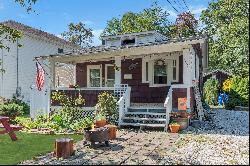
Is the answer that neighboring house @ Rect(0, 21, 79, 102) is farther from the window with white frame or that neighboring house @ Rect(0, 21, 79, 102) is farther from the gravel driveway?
the gravel driveway

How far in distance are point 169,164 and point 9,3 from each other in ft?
26.8

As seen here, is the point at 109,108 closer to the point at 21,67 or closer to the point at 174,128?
the point at 174,128

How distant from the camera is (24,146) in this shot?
10555mm

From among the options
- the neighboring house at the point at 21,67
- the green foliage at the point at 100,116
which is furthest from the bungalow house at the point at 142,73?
the neighboring house at the point at 21,67

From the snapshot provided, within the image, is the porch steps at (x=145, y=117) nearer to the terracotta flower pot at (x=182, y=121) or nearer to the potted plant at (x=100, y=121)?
the terracotta flower pot at (x=182, y=121)

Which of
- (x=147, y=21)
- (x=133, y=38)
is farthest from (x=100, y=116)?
(x=147, y=21)

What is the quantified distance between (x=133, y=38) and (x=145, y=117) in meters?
8.71

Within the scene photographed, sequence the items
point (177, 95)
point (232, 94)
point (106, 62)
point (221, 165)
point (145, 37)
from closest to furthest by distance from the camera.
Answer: point (221, 165)
point (177, 95)
point (106, 62)
point (145, 37)
point (232, 94)

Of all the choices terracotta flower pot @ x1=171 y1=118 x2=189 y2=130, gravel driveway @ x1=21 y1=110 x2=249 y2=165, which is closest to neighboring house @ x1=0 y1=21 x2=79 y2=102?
terracotta flower pot @ x1=171 y1=118 x2=189 y2=130

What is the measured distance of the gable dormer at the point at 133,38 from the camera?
21688mm

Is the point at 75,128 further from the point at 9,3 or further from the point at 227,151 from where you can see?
the point at 227,151

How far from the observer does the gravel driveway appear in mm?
8492

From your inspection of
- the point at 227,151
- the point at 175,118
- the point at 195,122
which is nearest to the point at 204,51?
the point at 195,122

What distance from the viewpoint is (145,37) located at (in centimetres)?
2188
